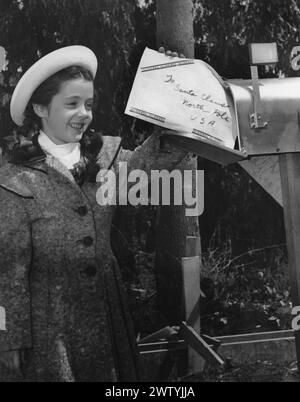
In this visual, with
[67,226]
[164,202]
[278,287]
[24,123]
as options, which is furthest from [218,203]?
[24,123]

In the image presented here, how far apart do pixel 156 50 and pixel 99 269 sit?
0.98 m

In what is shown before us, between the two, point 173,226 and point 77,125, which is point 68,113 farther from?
point 173,226

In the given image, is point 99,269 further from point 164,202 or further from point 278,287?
point 278,287

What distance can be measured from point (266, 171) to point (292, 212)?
22 cm

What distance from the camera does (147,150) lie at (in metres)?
2.63

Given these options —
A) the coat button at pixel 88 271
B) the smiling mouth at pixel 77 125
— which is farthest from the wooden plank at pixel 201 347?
the smiling mouth at pixel 77 125

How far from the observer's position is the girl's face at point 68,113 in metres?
2.60

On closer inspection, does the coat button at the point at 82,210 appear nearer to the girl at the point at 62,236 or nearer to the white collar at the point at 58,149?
the girl at the point at 62,236

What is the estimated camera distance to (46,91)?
259 centimetres

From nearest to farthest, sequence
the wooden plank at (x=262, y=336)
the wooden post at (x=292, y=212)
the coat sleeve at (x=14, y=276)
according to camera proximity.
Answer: the coat sleeve at (x=14, y=276) → the wooden post at (x=292, y=212) → the wooden plank at (x=262, y=336)

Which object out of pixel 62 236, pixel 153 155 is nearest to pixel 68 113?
pixel 153 155

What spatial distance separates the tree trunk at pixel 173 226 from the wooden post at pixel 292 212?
0.40 meters

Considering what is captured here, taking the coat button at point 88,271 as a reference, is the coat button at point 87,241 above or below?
above

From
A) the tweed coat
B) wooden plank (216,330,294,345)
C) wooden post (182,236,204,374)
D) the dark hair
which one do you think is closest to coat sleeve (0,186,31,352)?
the tweed coat
